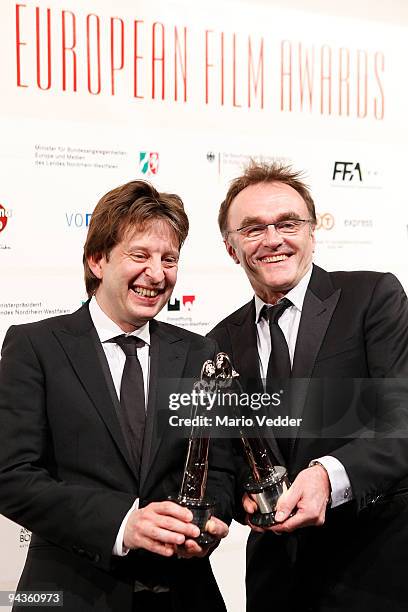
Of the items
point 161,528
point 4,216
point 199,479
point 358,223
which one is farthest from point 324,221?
point 161,528

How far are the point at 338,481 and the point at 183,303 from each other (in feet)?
3.07

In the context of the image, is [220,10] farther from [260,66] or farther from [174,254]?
[174,254]

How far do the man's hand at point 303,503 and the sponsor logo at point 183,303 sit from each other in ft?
2.94

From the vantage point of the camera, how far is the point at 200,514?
1456 mm

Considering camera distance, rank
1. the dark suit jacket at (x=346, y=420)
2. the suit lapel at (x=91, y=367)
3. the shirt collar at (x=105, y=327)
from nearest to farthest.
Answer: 1. the suit lapel at (x=91, y=367)
2. the shirt collar at (x=105, y=327)
3. the dark suit jacket at (x=346, y=420)

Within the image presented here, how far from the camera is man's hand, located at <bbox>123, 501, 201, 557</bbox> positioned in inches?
54.9

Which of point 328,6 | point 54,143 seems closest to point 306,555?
point 54,143


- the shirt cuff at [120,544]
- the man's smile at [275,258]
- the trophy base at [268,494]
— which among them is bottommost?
the shirt cuff at [120,544]

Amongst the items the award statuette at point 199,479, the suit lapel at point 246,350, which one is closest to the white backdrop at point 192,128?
the suit lapel at point 246,350

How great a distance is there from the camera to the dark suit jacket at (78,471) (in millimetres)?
1457

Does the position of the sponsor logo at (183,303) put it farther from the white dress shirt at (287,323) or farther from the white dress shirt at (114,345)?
the white dress shirt at (114,345)

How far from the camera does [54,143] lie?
2.18m

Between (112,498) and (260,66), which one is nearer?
(112,498)

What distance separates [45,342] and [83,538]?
39 centimetres
